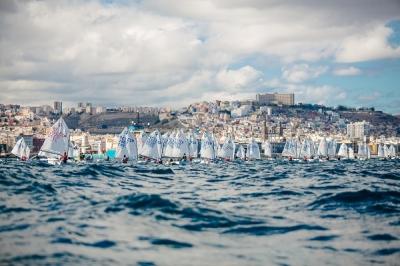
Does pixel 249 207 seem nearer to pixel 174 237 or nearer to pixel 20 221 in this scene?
pixel 174 237

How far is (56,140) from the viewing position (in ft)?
167

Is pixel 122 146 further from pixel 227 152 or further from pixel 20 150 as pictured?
pixel 227 152

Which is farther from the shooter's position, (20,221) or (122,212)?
(122,212)

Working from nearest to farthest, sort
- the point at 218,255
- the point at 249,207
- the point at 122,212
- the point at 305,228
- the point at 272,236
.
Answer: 1. the point at 218,255
2. the point at 272,236
3. the point at 305,228
4. the point at 122,212
5. the point at 249,207

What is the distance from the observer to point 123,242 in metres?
11.2

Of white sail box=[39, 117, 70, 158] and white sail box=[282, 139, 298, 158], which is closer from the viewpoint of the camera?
white sail box=[39, 117, 70, 158]

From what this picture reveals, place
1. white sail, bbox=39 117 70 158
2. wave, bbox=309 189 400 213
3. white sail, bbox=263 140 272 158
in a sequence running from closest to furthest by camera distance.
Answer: wave, bbox=309 189 400 213 → white sail, bbox=39 117 70 158 → white sail, bbox=263 140 272 158

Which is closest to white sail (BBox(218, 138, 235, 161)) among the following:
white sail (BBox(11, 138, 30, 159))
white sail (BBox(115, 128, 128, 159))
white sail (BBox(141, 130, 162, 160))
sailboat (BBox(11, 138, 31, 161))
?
white sail (BBox(141, 130, 162, 160))

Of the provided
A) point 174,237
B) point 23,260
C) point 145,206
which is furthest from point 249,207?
point 23,260

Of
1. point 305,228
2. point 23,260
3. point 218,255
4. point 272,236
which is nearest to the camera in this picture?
point 23,260

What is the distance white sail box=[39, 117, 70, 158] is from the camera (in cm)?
5081

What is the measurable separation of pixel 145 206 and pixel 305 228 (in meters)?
4.98

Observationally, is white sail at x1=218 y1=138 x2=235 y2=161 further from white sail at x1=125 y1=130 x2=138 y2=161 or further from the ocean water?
the ocean water

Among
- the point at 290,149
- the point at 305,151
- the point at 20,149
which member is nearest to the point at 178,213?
the point at 20,149
